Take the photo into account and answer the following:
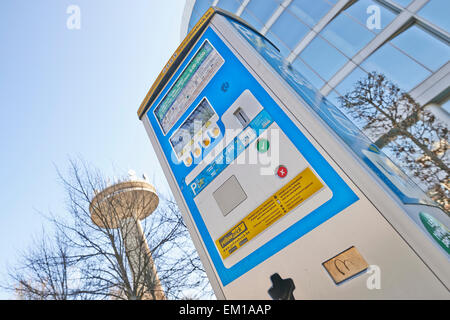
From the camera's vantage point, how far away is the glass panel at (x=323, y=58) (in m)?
9.25

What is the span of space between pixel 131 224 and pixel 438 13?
33.3 ft

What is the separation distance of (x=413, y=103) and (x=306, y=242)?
7.04 meters

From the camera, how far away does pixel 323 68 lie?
379 inches

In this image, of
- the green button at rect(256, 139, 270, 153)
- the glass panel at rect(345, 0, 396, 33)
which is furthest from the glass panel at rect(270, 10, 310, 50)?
the green button at rect(256, 139, 270, 153)

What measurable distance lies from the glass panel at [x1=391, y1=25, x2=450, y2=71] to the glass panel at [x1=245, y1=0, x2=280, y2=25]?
4816mm

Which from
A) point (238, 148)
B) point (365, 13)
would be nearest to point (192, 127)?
point (238, 148)

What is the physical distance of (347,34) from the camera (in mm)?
9023

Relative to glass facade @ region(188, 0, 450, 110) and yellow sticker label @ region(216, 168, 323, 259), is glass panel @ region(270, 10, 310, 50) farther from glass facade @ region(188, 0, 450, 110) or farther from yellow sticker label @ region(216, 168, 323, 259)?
yellow sticker label @ region(216, 168, 323, 259)

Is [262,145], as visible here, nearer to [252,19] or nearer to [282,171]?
[282,171]

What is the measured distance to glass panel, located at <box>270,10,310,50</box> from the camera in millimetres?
10156

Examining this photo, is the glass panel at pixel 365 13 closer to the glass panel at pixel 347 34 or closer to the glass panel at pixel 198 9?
the glass panel at pixel 347 34

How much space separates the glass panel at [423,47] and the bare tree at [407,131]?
4.89 feet
